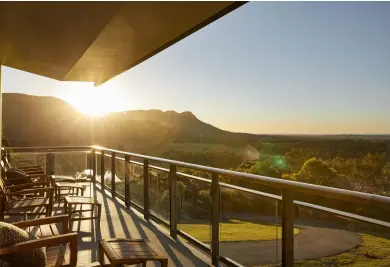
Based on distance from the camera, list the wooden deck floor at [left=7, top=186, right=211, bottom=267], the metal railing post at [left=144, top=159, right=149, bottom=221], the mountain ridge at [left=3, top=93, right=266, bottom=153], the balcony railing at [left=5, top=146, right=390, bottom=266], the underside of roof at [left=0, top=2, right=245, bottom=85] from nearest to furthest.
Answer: the balcony railing at [left=5, top=146, right=390, bottom=266]
the underside of roof at [left=0, top=2, right=245, bottom=85]
the wooden deck floor at [left=7, top=186, right=211, bottom=267]
the metal railing post at [left=144, top=159, right=149, bottom=221]
the mountain ridge at [left=3, top=93, right=266, bottom=153]

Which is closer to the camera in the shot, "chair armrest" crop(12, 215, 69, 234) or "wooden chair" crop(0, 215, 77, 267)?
"wooden chair" crop(0, 215, 77, 267)

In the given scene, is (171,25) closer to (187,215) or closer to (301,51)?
(187,215)

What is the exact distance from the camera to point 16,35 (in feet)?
14.1

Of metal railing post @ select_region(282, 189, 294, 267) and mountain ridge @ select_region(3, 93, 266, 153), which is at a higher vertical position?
mountain ridge @ select_region(3, 93, 266, 153)

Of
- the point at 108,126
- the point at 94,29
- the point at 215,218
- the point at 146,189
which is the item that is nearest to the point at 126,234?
the point at 146,189

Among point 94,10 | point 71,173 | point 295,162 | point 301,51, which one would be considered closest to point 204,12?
point 94,10

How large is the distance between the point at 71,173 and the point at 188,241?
5.67 metres

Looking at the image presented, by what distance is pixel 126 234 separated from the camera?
17.4ft

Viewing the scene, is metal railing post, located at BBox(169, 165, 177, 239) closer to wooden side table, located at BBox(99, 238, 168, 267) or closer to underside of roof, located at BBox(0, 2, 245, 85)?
underside of roof, located at BBox(0, 2, 245, 85)

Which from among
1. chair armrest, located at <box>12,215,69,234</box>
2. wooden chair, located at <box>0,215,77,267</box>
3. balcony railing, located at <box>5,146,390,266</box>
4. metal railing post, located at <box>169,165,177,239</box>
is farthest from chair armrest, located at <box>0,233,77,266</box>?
metal railing post, located at <box>169,165,177,239</box>

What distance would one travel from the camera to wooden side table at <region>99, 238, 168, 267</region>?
2.78m

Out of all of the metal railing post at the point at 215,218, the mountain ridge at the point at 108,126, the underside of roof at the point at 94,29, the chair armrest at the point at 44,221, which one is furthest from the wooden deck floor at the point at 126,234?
the mountain ridge at the point at 108,126

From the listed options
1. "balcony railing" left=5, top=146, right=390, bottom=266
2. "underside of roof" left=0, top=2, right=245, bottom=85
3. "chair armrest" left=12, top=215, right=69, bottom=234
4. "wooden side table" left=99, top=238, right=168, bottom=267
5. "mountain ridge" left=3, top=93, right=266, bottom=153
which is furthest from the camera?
"mountain ridge" left=3, top=93, right=266, bottom=153

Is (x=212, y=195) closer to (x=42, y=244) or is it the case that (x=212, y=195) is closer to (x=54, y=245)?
(x=54, y=245)
